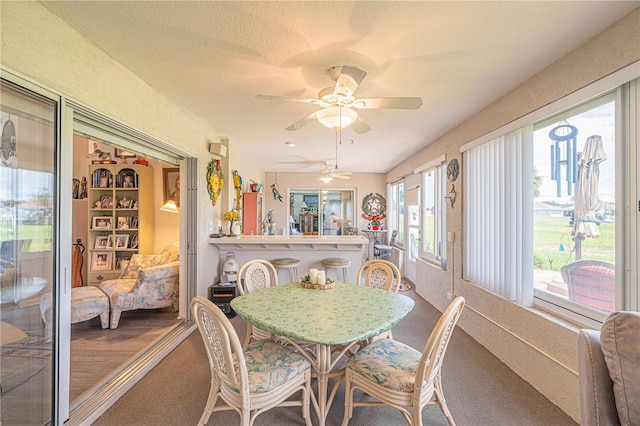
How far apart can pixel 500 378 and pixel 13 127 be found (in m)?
3.74

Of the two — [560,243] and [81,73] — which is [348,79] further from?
[560,243]

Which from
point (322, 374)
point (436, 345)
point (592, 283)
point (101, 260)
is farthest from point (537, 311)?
point (101, 260)

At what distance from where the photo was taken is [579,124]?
6.45ft

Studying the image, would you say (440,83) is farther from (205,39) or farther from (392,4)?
(205,39)

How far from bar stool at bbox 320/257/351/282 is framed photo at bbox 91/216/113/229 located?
346 cm

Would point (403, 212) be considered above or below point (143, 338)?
above

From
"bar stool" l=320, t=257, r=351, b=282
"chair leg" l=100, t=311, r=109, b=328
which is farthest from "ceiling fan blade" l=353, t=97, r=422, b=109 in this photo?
"chair leg" l=100, t=311, r=109, b=328

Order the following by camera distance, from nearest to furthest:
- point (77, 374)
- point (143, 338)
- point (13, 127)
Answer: point (13, 127)
point (77, 374)
point (143, 338)

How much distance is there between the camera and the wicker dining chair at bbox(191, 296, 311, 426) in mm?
1403

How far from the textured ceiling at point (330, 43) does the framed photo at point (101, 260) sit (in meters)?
3.02

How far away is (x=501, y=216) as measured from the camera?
264cm

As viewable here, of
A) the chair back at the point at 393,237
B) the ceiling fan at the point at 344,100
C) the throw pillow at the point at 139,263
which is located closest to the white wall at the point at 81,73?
the ceiling fan at the point at 344,100

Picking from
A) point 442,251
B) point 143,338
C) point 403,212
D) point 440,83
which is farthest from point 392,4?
point 403,212

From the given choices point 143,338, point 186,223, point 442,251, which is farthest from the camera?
point 442,251
